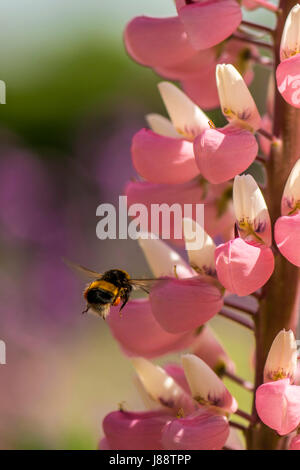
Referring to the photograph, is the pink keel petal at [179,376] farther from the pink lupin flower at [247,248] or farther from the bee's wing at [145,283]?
the pink lupin flower at [247,248]

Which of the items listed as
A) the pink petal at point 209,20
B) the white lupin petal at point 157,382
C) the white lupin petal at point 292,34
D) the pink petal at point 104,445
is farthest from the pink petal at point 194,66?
the pink petal at point 104,445

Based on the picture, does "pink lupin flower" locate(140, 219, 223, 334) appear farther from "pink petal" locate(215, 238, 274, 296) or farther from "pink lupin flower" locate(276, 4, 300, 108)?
"pink lupin flower" locate(276, 4, 300, 108)

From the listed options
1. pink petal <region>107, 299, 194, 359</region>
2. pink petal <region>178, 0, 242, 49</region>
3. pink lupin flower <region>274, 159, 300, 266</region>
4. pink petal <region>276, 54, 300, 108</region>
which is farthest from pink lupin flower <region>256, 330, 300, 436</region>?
pink petal <region>178, 0, 242, 49</region>

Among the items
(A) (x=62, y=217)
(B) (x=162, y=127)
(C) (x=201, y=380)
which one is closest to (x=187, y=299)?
(C) (x=201, y=380)

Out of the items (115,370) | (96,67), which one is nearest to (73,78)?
(96,67)

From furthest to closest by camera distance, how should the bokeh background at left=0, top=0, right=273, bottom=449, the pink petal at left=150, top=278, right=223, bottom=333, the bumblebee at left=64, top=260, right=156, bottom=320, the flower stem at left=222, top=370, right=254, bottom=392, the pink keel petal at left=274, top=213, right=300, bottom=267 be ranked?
the bokeh background at left=0, top=0, right=273, bottom=449 → the bumblebee at left=64, top=260, right=156, bottom=320 → the flower stem at left=222, top=370, right=254, bottom=392 → the pink petal at left=150, top=278, right=223, bottom=333 → the pink keel petal at left=274, top=213, right=300, bottom=267

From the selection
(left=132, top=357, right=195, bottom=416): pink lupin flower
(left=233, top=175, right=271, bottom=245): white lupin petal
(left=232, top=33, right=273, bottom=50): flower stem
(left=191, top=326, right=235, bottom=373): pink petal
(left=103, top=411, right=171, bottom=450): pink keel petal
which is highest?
(left=232, top=33, right=273, bottom=50): flower stem

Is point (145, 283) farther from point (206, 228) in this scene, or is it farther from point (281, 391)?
point (281, 391)
